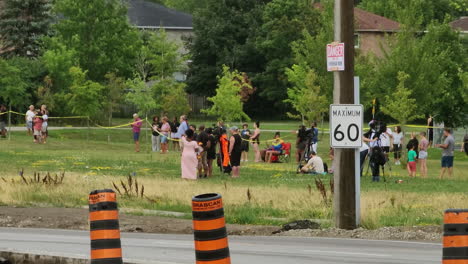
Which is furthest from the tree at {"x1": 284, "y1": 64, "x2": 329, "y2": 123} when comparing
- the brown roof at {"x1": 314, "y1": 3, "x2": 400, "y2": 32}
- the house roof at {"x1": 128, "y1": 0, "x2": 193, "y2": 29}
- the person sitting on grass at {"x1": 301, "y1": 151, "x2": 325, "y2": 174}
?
the house roof at {"x1": 128, "y1": 0, "x2": 193, "y2": 29}

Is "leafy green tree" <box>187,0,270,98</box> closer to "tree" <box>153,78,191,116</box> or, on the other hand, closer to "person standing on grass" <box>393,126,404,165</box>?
"tree" <box>153,78,191,116</box>

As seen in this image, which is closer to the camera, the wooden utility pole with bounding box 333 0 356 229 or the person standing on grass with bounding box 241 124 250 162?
the wooden utility pole with bounding box 333 0 356 229

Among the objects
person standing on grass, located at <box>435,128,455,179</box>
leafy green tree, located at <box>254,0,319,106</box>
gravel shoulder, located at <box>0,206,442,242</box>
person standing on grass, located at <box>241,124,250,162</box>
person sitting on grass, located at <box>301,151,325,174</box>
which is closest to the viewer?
gravel shoulder, located at <box>0,206,442,242</box>

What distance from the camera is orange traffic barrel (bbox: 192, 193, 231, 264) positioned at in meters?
9.70

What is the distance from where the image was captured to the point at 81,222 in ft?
71.9

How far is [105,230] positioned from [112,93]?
61.4 m

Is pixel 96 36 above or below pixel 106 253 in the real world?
above

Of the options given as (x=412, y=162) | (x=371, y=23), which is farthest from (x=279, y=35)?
(x=412, y=162)

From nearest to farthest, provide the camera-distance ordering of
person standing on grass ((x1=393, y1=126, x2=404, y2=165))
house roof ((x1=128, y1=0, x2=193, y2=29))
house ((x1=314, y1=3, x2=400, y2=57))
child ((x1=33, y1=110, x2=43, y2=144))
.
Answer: person standing on grass ((x1=393, y1=126, x2=404, y2=165)), child ((x1=33, y1=110, x2=43, y2=144)), house ((x1=314, y1=3, x2=400, y2=57)), house roof ((x1=128, y1=0, x2=193, y2=29))

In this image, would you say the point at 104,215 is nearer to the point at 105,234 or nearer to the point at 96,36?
the point at 105,234

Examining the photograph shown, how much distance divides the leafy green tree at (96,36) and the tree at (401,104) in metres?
26.9

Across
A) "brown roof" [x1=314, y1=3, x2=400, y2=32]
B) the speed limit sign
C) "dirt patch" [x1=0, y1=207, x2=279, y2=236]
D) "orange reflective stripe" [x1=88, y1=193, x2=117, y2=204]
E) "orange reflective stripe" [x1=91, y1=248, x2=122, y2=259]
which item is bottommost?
"dirt patch" [x1=0, y1=207, x2=279, y2=236]

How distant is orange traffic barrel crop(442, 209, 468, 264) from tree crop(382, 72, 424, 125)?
151 feet

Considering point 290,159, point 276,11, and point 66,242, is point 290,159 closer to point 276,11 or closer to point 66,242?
point 66,242
